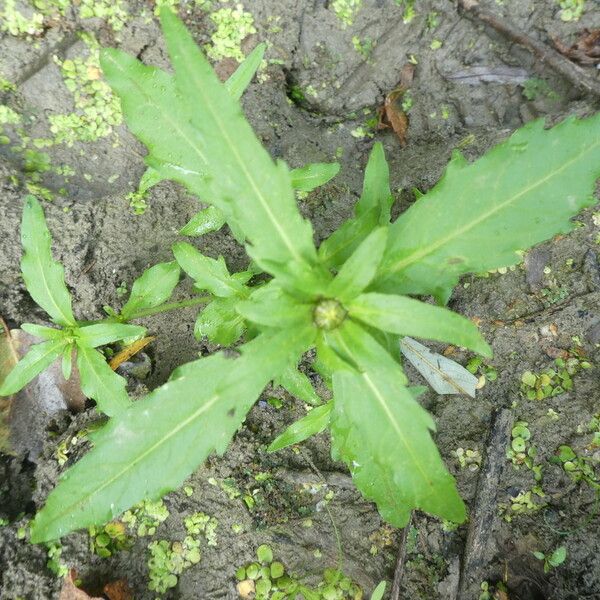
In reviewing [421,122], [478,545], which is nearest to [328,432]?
[478,545]

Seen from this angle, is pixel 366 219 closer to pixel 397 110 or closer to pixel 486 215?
pixel 486 215

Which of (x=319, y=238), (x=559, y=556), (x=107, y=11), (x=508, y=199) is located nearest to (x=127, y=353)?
(x=319, y=238)

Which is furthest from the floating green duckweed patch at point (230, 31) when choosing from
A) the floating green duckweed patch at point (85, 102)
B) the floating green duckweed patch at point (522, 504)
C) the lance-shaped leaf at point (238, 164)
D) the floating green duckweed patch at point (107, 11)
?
the floating green duckweed patch at point (522, 504)

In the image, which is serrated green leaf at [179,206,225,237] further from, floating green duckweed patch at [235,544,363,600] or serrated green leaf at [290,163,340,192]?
floating green duckweed patch at [235,544,363,600]

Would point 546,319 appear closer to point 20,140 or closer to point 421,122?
point 421,122

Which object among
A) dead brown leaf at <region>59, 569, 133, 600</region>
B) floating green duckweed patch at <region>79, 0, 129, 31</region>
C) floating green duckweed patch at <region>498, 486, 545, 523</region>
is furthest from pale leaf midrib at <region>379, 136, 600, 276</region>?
floating green duckweed patch at <region>79, 0, 129, 31</region>
